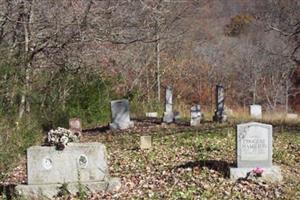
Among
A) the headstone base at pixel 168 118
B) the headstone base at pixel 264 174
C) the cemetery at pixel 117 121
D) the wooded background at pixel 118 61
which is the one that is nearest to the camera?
the cemetery at pixel 117 121

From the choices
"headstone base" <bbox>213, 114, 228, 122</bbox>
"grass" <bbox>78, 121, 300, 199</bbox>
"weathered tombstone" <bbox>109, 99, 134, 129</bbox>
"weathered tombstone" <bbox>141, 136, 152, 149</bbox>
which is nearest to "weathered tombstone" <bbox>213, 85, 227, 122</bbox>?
"headstone base" <bbox>213, 114, 228, 122</bbox>

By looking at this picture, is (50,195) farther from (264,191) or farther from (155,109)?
(155,109)

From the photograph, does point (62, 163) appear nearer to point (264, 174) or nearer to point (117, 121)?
point (264, 174)

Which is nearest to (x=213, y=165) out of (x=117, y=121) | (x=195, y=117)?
(x=195, y=117)

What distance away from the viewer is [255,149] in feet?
27.9

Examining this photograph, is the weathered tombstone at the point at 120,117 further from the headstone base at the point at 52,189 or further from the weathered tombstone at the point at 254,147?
the headstone base at the point at 52,189

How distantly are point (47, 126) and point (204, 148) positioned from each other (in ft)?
21.2

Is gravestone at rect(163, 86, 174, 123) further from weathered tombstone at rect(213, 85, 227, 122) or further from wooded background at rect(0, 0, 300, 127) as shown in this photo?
wooded background at rect(0, 0, 300, 127)

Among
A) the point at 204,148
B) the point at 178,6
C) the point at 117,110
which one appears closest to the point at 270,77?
the point at 178,6

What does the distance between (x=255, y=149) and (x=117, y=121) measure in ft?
23.2

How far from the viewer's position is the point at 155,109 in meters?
21.3

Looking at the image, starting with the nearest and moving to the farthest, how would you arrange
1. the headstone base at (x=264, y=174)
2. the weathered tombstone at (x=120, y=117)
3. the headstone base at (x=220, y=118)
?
the headstone base at (x=264, y=174)
the weathered tombstone at (x=120, y=117)
the headstone base at (x=220, y=118)

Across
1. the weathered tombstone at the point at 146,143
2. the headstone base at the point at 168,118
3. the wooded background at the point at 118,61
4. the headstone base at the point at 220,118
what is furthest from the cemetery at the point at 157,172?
the headstone base at the point at 220,118

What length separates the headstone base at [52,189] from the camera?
7.75 meters
